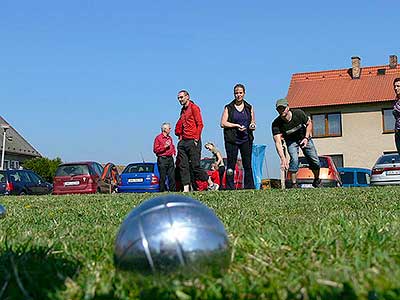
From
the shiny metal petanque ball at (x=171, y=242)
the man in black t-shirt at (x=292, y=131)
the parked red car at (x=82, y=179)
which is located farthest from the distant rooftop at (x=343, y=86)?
the shiny metal petanque ball at (x=171, y=242)

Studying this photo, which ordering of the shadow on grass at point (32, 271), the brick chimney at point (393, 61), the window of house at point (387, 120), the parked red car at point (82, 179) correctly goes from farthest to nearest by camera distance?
the brick chimney at point (393, 61) → the window of house at point (387, 120) → the parked red car at point (82, 179) → the shadow on grass at point (32, 271)

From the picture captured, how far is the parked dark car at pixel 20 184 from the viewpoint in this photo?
91.1 ft

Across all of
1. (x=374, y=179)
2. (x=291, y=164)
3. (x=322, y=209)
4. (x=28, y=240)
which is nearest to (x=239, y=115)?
(x=291, y=164)

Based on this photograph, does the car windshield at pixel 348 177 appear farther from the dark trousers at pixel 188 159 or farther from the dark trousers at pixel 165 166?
the dark trousers at pixel 188 159

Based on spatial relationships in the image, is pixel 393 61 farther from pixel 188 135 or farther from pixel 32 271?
pixel 32 271

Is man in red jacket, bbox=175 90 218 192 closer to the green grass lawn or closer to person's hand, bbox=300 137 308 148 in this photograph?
person's hand, bbox=300 137 308 148

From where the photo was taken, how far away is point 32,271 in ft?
9.52

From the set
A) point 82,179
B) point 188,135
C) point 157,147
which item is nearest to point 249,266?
point 188,135

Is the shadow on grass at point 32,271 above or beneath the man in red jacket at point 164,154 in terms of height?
beneath

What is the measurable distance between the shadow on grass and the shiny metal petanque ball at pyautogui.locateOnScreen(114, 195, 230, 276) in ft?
1.01

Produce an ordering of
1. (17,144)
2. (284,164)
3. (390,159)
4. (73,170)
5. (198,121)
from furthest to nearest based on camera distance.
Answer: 1. (17,144)
2. (73,170)
3. (390,159)
4. (198,121)
5. (284,164)

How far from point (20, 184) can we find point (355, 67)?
32378 millimetres

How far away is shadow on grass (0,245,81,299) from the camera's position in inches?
98.9

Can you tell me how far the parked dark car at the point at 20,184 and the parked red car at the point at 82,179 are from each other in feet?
8.85
